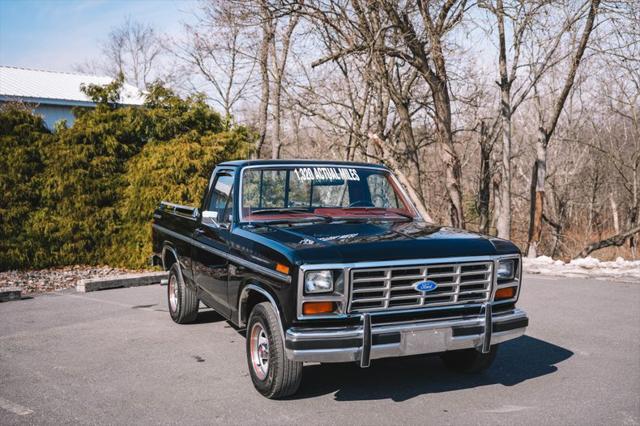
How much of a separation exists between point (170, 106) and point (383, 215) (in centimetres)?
844

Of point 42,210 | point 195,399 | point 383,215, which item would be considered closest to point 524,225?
point 42,210

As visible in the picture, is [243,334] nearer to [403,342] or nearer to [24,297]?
[403,342]

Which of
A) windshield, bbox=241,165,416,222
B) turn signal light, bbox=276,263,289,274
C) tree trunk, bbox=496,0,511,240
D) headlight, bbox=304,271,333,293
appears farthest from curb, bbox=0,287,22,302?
tree trunk, bbox=496,0,511,240

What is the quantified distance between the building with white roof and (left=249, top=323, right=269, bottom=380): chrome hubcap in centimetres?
2498

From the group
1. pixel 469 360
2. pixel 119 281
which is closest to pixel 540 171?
pixel 119 281

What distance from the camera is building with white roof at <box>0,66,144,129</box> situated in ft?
97.7

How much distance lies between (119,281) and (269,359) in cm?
674

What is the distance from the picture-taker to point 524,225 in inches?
1045

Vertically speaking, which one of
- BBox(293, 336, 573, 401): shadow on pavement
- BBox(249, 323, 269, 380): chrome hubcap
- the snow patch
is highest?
BBox(249, 323, 269, 380): chrome hubcap

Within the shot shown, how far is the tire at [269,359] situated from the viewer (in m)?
4.49

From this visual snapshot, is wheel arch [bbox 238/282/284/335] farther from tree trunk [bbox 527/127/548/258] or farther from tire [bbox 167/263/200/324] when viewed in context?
tree trunk [bbox 527/127/548/258]

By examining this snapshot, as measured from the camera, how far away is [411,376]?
5398mm

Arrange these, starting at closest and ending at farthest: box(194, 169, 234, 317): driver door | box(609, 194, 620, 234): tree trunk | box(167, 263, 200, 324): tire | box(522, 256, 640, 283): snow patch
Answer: box(194, 169, 234, 317): driver door → box(167, 263, 200, 324): tire → box(522, 256, 640, 283): snow patch → box(609, 194, 620, 234): tree trunk

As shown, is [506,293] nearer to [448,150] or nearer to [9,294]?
[9,294]
